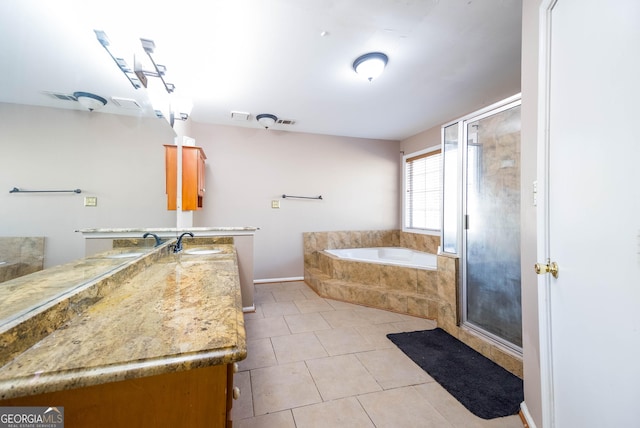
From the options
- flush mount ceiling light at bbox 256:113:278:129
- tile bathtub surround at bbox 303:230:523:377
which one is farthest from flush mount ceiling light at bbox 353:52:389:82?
tile bathtub surround at bbox 303:230:523:377

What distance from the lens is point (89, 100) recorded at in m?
1.04

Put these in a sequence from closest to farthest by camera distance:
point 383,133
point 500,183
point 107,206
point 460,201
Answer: point 107,206 → point 500,183 → point 460,201 → point 383,133

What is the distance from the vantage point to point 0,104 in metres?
0.66

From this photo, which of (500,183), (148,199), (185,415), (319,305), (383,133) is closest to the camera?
(185,415)

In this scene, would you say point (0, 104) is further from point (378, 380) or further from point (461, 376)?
point (461, 376)

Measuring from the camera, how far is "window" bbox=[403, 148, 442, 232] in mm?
3899

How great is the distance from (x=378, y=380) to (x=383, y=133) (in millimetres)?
3550

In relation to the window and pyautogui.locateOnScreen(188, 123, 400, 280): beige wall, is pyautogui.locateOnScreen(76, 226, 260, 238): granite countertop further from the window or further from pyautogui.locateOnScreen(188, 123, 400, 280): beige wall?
the window

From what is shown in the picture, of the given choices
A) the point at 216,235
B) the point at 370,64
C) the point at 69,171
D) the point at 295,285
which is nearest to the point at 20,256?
the point at 69,171

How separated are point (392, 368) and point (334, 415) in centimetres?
61

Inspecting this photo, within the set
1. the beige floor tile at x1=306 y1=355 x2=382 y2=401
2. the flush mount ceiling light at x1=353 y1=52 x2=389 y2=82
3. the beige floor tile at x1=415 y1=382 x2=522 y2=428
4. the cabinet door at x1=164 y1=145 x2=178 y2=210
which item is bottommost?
the beige floor tile at x1=415 y1=382 x2=522 y2=428

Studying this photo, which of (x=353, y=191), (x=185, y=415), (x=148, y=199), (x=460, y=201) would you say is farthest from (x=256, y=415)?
(x=353, y=191)

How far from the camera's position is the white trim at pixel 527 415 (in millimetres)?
1289

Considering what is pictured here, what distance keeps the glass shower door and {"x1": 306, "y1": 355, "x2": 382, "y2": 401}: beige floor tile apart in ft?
3.48
